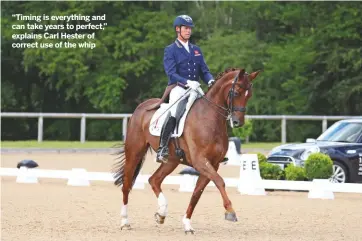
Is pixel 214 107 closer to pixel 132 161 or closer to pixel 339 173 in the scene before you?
pixel 132 161

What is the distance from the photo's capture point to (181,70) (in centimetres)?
1339

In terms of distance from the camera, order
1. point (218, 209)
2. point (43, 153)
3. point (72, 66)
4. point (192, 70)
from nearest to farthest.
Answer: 1. point (192, 70)
2. point (218, 209)
3. point (43, 153)
4. point (72, 66)

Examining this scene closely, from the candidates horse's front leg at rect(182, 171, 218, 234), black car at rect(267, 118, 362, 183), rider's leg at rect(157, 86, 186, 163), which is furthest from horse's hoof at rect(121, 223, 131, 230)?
black car at rect(267, 118, 362, 183)

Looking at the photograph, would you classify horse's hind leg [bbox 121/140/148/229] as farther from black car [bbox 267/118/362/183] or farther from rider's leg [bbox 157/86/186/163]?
black car [bbox 267/118/362/183]

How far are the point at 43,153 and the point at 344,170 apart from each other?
1452 cm

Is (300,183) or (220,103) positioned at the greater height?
(220,103)

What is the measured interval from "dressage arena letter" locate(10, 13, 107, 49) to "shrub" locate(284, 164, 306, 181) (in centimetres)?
2567

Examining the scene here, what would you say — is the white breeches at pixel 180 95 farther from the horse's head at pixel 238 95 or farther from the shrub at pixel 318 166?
the shrub at pixel 318 166

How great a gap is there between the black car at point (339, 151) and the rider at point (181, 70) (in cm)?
707

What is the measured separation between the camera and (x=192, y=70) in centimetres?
1341

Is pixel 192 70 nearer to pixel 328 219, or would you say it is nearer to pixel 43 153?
pixel 328 219

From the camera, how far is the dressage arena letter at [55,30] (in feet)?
146

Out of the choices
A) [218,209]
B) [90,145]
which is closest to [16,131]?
[90,145]

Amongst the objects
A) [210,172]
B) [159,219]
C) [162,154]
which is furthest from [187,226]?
[162,154]
